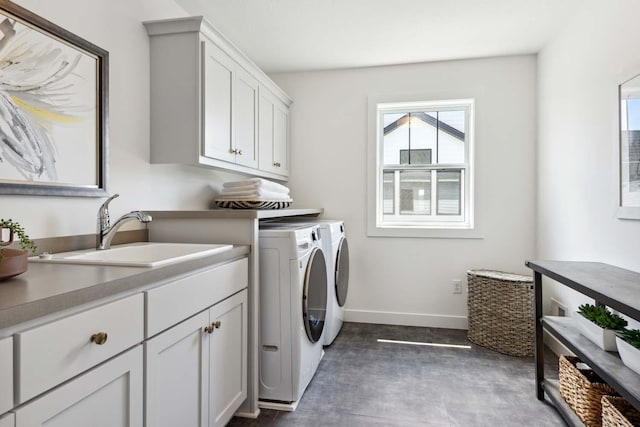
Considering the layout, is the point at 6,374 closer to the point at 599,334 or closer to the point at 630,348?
the point at 630,348

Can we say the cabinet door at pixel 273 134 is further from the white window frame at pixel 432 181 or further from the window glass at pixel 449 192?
the window glass at pixel 449 192

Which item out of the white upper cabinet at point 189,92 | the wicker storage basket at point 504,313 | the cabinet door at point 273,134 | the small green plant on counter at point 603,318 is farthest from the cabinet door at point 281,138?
the small green plant on counter at point 603,318

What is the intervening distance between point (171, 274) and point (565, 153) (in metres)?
2.65

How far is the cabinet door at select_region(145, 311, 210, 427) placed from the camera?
123 centimetres

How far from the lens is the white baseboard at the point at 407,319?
335cm

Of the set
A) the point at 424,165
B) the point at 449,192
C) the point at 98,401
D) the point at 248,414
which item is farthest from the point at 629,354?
the point at 424,165

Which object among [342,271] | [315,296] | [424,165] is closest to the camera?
[315,296]

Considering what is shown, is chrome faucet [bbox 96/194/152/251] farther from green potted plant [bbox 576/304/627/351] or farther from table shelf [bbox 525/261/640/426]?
green potted plant [bbox 576/304/627/351]

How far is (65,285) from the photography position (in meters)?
0.99

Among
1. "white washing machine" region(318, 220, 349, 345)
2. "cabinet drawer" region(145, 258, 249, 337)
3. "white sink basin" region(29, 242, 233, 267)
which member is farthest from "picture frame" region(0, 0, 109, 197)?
"white washing machine" region(318, 220, 349, 345)

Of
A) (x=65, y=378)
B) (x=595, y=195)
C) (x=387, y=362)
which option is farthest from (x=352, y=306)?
(x=65, y=378)

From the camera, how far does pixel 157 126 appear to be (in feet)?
6.95

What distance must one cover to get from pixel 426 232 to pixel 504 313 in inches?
36.1

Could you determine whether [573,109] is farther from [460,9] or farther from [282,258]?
[282,258]
